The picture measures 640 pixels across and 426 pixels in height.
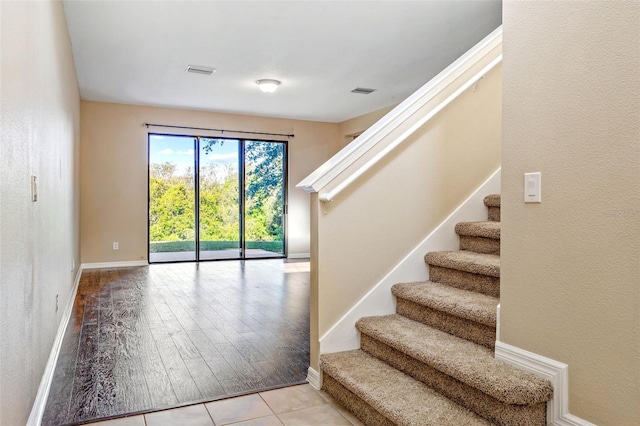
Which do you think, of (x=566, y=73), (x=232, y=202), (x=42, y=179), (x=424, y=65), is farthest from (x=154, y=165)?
(x=566, y=73)

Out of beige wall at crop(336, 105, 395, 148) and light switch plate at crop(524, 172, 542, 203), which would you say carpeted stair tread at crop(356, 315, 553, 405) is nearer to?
light switch plate at crop(524, 172, 542, 203)

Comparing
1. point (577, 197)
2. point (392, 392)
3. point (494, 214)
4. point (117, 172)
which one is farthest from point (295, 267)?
point (577, 197)

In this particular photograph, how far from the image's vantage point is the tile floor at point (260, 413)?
2.04 meters

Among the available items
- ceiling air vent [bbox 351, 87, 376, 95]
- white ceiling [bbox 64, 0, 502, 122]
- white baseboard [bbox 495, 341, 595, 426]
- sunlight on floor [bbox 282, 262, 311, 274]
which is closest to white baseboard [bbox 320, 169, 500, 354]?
white baseboard [bbox 495, 341, 595, 426]

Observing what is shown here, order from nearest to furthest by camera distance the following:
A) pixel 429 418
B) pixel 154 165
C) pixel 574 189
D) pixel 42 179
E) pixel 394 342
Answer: pixel 574 189, pixel 429 418, pixel 394 342, pixel 42 179, pixel 154 165

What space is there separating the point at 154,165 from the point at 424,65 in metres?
4.75

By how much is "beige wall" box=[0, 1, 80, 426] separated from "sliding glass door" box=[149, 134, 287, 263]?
464 cm

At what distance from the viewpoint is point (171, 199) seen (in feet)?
25.0

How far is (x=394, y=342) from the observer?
2.18 metres

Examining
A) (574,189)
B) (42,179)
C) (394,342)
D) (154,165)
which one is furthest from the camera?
(154,165)

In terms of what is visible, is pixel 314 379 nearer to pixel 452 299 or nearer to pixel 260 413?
pixel 260 413

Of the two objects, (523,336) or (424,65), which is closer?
(523,336)

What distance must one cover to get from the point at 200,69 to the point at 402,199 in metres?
3.61

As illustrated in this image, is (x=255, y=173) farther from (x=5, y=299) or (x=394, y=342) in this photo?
(x=5, y=299)
